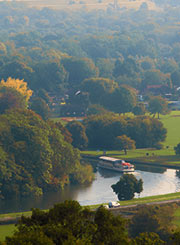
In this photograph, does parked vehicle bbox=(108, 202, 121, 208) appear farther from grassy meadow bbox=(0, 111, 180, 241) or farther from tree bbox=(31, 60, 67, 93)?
tree bbox=(31, 60, 67, 93)

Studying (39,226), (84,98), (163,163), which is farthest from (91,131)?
(39,226)

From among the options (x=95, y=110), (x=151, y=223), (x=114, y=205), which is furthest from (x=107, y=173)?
(x=95, y=110)

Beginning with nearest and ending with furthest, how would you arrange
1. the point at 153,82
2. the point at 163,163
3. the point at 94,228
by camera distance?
the point at 94,228 → the point at 163,163 → the point at 153,82

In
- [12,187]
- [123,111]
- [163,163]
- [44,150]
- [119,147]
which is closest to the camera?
Answer: [12,187]

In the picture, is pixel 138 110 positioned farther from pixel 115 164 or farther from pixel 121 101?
pixel 115 164

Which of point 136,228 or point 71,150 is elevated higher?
point 71,150

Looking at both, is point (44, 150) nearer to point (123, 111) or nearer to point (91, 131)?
point (91, 131)
